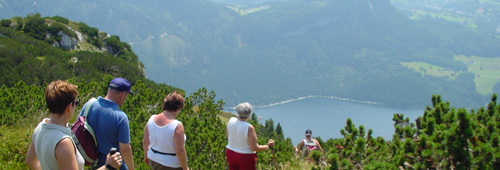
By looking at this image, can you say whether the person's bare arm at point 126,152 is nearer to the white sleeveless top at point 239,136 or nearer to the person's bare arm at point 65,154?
the person's bare arm at point 65,154

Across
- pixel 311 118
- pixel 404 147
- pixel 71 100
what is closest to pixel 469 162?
pixel 404 147

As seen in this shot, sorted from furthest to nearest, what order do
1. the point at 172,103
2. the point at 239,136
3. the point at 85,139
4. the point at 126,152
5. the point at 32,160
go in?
the point at 239,136, the point at 172,103, the point at 126,152, the point at 85,139, the point at 32,160

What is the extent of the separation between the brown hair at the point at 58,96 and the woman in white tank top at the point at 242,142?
2.40 meters

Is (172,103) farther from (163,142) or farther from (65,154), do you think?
(65,154)

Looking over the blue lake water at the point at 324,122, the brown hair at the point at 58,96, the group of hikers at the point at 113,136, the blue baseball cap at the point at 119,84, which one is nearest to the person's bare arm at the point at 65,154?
the group of hikers at the point at 113,136

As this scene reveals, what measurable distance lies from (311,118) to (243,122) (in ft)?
601

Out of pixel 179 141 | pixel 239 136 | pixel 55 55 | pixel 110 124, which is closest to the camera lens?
pixel 110 124

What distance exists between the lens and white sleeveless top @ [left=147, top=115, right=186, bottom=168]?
3.90 m

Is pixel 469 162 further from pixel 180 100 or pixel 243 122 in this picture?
pixel 180 100

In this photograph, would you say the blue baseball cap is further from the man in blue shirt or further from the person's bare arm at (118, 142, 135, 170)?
the person's bare arm at (118, 142, 135, 170)

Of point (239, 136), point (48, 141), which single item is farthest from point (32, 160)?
point (239, 136)

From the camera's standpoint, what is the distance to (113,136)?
11.2ft

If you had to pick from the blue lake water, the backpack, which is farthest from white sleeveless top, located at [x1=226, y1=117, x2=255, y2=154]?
the blue lake water

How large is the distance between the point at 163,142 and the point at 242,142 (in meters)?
1.17
